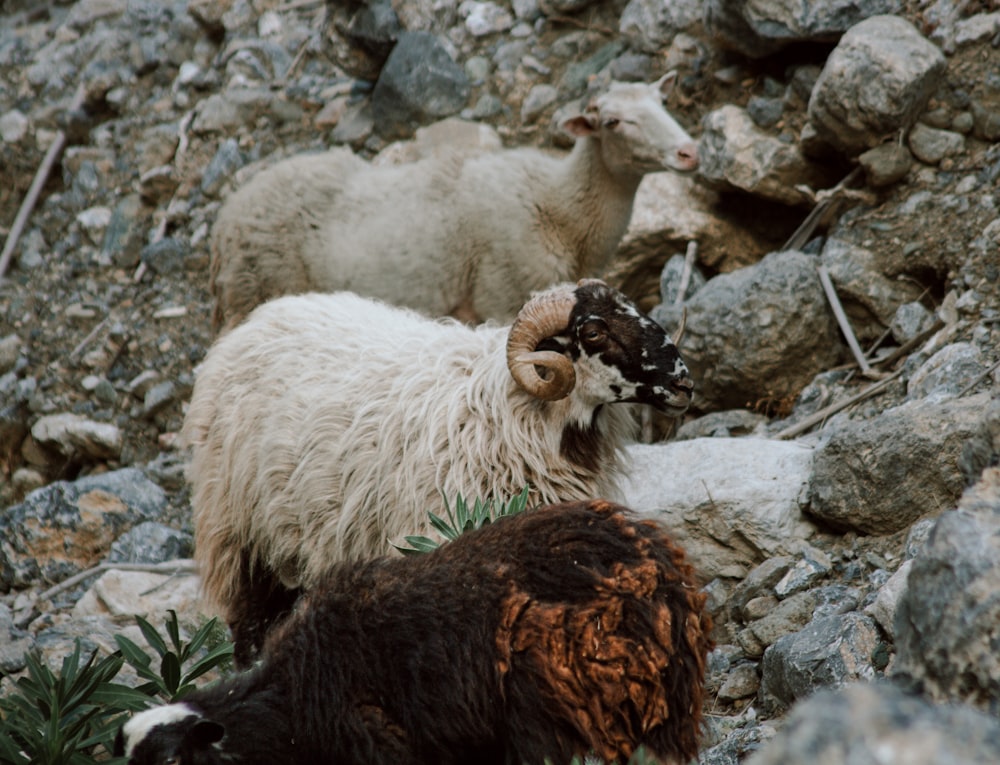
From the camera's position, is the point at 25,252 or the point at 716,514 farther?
the point at 25,252

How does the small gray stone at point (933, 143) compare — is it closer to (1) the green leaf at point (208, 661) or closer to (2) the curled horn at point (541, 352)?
(2) the curled horn at point (541, 352)

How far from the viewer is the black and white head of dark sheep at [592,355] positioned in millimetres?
4469

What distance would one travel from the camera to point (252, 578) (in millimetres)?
5207

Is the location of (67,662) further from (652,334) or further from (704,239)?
(704,239)

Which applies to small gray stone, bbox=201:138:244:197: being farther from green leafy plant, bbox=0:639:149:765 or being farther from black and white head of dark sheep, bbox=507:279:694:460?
green leafy plant, bbox=0:639:149:765

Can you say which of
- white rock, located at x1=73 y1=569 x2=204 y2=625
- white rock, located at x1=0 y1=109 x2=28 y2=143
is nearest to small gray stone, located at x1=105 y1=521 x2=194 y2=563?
white rock, located at x1=73 y1=569 x2=204 y2=625

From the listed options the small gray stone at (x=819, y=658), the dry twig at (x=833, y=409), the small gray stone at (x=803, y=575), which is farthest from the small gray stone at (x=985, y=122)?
the small gray stone at (x=819, y=658)

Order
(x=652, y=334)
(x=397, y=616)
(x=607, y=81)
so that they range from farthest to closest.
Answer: (x=607, y=81) < (x=652, y=334) < (x=397, y=616)

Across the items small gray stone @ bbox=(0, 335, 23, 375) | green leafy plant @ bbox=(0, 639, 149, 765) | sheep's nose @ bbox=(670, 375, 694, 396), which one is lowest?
small gray stone @ bbox=(0, 335, 23, 375)

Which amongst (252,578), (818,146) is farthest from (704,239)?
(252,578)

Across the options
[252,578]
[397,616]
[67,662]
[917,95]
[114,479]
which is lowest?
[114,479]

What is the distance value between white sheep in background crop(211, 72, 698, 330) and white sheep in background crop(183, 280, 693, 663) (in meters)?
2.28

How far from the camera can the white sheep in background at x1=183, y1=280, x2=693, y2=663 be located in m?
4.51

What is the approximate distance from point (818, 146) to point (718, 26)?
1605 millimetres
